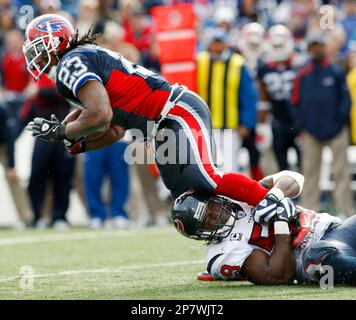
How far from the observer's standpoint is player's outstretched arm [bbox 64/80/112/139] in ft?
19.4

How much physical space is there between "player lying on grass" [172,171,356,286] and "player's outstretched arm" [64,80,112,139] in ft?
2.25

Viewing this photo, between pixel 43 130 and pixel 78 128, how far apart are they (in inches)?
10.1

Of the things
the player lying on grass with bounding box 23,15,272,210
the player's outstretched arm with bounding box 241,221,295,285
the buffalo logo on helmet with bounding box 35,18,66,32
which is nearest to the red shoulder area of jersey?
the player lying on grass with bounding box 23,15,272,210

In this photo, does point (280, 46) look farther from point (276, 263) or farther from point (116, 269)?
point (276, 263)

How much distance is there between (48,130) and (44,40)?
617 millimetres

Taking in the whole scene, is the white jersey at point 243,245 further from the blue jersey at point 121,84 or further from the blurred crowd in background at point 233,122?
the blurred crowd in background at point 233,122

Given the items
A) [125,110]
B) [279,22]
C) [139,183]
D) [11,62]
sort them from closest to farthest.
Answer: [125,110] < [139,183] < [11,62] < [279,22]

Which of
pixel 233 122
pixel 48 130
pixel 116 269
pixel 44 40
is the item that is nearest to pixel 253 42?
pixel 233 122

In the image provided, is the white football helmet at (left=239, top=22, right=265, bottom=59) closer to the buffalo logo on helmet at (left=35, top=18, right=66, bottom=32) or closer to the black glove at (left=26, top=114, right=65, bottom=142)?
the buffalo logo on helmet at (left=35, top=18, right=66, bottom=32)

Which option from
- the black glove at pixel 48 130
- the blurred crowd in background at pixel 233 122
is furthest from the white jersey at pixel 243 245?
the blurred crowd in background at pixel 233 122

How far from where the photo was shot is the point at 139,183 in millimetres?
12117

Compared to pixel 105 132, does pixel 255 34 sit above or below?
above
